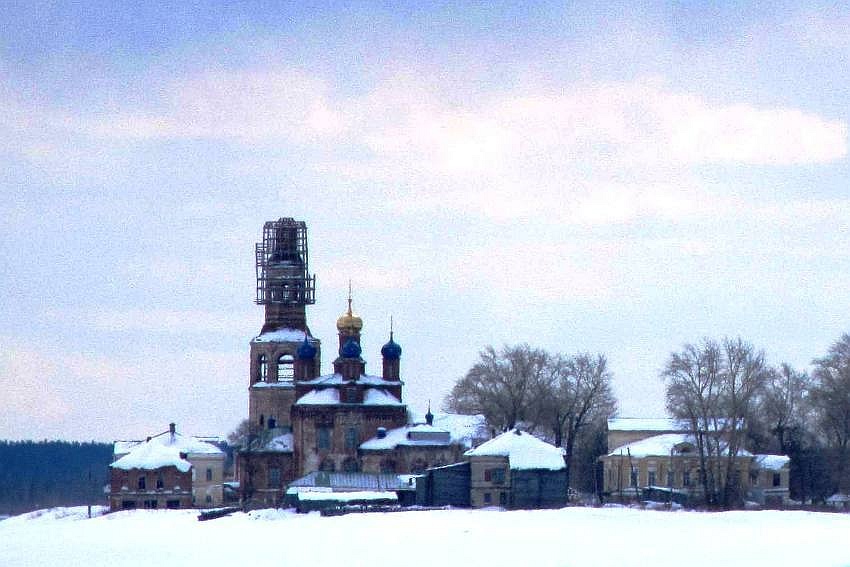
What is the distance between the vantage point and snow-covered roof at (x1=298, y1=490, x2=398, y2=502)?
81188 millimetres

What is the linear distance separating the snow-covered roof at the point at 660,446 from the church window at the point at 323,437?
14.0 metres

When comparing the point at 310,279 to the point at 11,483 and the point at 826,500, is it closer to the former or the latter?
the point at 826,500

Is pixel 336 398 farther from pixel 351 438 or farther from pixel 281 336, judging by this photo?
pixel 281 336

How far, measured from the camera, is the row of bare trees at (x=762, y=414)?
81.8 meters

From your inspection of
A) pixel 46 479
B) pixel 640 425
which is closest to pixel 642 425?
pixel 640 425

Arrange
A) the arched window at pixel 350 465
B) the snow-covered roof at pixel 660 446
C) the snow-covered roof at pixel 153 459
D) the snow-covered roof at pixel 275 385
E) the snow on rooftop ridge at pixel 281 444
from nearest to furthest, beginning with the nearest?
the snow-covered roof at pixel 660 446
the arched window at pixel 350 465
the snow-covered roof at pixel 153 459
the snow on rooftop ridge at pixel 281 444
the snow-covered roof at pixel 275 385

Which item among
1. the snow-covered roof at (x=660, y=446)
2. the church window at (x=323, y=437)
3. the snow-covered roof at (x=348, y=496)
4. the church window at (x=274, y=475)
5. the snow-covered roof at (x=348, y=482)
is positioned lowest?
the snow-covered roof at (x=348, y=496)

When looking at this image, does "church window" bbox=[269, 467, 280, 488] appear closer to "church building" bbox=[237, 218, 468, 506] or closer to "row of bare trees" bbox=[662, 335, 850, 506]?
"church building" bbox=[237, 218, 468, 506]

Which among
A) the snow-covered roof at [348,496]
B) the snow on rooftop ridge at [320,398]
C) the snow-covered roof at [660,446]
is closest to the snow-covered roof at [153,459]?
the snow on rooftop ridge at [320,398]

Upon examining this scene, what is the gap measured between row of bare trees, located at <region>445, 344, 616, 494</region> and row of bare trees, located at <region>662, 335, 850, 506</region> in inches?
371

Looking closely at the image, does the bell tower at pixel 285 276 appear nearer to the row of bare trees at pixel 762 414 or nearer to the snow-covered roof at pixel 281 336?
the snow-covered roof at pixel 281 336

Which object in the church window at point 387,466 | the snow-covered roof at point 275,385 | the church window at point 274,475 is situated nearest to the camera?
the church window at point 387,466

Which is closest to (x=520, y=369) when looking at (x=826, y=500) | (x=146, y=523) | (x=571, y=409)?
(x=571, y=409)

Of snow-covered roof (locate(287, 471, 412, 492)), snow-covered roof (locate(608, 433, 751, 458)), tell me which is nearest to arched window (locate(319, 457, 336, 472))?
snow-covered roof (locate(287, 471, 412, 492))
